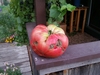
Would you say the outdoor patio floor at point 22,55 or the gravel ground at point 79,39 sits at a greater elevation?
the gravel ground at point 79,39

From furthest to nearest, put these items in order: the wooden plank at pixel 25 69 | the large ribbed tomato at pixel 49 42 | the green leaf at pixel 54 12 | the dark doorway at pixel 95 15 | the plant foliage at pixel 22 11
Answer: the dark doorway at pixel 95 15, the wooden plank at pixel 25 69, the plant foliage at pixel 22 11, the green leaf at pixel 54 12, the large ribbed tomato at pixel 49 42

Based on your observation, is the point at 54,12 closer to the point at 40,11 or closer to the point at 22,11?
the point at 40,11

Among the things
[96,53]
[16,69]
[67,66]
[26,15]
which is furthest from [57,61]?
[16,69]

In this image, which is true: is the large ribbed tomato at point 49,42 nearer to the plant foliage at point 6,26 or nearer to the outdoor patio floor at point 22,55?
the outdoor patio floor at point 22,55

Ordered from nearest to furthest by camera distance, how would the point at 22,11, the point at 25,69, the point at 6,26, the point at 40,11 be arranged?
the point at 40,11 < the point at 22,11 < the point at 25,69 < the point at 6,26

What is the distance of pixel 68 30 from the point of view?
3.31 meters

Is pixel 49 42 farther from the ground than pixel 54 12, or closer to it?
closer to it

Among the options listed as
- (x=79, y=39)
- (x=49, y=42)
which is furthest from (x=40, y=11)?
(x=79, y=39)

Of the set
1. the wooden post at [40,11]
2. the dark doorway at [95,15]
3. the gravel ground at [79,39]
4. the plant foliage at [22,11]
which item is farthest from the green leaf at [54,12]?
the dark doorway at [95,15]

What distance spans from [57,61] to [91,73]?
16.2 inches

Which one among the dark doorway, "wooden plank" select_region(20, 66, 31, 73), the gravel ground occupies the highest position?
the dark doorway

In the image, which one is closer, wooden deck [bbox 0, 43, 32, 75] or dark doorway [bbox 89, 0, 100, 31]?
wooden deck [bbox 0, 43, 32, 75]

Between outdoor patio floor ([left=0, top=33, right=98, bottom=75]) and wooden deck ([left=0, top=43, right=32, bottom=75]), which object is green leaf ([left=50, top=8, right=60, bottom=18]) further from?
wooden deck ([left=0, top=43, right=32, bottom=75])

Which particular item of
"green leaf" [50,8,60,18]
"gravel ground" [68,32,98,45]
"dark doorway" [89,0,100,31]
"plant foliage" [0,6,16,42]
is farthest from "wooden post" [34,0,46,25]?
"plant foliage" [0,6,16,42]
